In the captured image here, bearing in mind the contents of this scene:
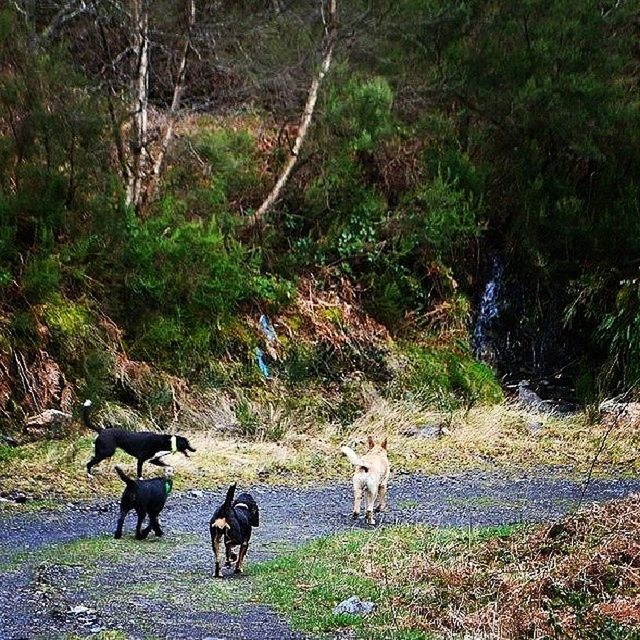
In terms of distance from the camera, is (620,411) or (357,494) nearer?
(357,494)

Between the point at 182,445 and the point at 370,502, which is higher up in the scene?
the point at 182,445

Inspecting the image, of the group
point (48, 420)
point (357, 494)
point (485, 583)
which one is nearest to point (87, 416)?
point (48, 420)

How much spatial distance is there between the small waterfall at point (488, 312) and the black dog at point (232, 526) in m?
9.99

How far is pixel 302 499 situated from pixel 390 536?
2017mm

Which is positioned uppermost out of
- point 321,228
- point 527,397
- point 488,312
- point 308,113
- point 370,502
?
point 308,113

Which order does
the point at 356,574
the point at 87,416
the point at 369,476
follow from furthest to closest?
the point at 87,416
the point at 369,476
the point at 356,574

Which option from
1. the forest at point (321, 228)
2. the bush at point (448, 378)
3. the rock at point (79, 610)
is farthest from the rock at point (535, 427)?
→ the rock at point (79, 610)

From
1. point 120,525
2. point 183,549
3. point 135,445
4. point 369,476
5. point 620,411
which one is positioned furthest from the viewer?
point 620,411

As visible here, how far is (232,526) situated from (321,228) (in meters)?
10.3

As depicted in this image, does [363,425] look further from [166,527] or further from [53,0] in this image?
[53,0]

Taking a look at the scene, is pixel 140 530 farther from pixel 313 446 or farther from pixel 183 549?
pixel 313 446

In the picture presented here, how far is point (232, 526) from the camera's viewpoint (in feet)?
18.6

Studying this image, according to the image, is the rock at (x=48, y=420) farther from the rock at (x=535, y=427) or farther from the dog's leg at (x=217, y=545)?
the rock at (x=535, y=427)

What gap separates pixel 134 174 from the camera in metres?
13.3
